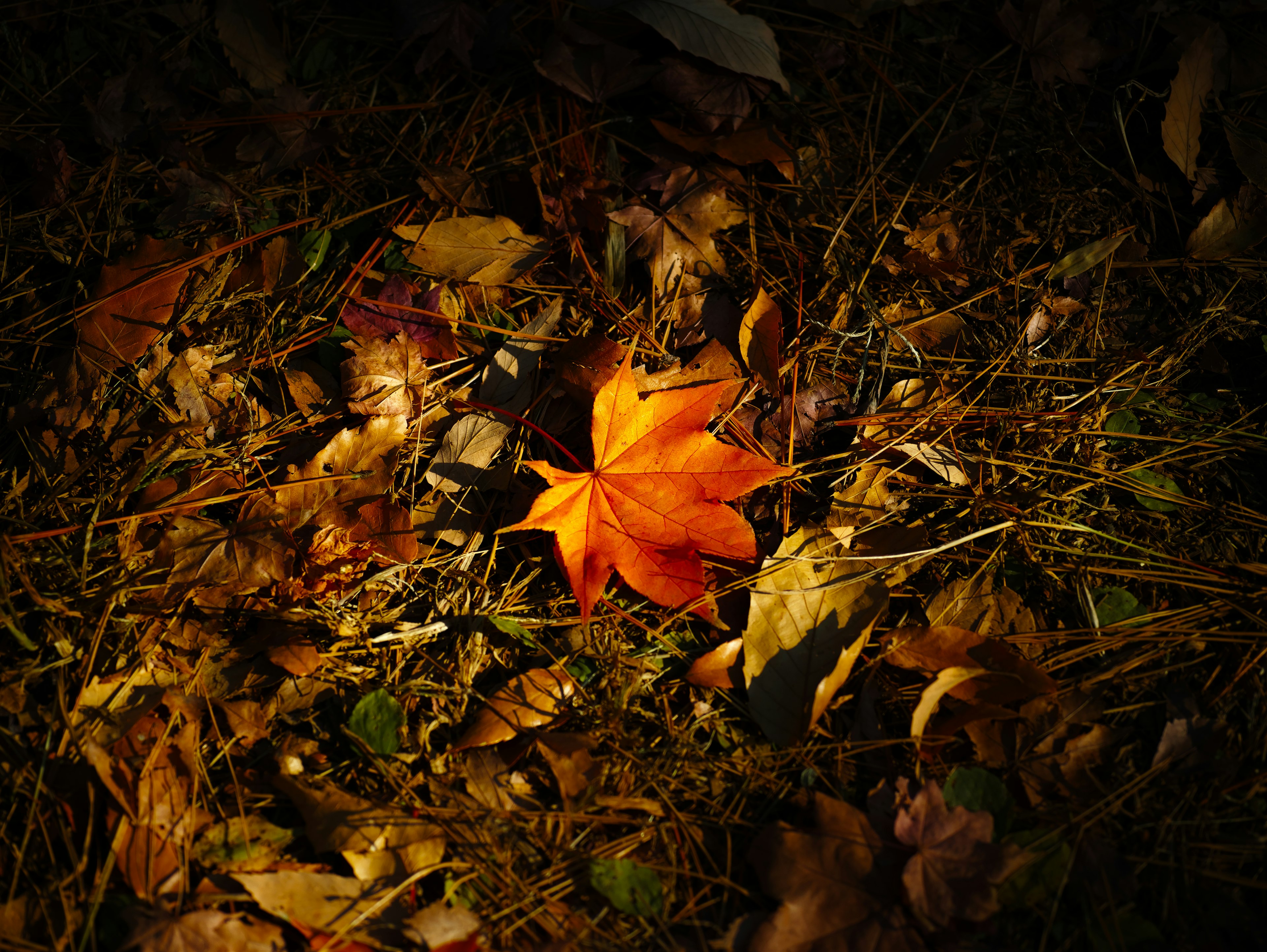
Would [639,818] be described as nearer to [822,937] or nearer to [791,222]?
[822,937]

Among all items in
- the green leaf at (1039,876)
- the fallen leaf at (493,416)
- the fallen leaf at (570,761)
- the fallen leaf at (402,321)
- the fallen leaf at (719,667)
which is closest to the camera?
the green leaf at (1039,876)

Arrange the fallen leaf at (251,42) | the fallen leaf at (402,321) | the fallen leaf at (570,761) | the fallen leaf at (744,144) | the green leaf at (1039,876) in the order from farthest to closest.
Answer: the fallen leaf at (251,42), the fallen leaf at (744,144), the fallen leaf at (402,321), the fallen leaf at (570,761), the green leaf at (1039,876)

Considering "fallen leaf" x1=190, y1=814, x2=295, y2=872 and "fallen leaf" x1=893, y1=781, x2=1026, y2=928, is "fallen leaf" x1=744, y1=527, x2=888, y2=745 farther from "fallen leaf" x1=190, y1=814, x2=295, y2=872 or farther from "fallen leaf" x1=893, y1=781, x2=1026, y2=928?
"fallen leaf" x1=190, y1=814, x2=295, y2=872

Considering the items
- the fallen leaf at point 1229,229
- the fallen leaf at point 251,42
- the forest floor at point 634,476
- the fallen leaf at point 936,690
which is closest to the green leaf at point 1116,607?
the forest floor at point 634,476

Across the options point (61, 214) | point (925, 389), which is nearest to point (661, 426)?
point (925, 389)

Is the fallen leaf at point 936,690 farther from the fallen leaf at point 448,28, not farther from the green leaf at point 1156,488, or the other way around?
the fallen leaf at point 448,28

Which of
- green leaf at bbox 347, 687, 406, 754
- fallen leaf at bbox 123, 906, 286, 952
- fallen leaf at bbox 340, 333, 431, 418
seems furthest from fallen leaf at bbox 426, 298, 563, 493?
fallen leaf at bbox 123, 906, 286, 952

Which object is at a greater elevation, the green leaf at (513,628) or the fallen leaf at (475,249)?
the fallen leaf at (475,249)
